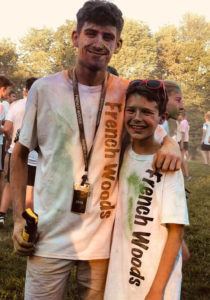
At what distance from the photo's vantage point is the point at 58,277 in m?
2.03

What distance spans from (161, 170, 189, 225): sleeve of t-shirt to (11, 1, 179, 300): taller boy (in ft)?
1.16

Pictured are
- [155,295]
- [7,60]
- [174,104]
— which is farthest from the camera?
[7,60]

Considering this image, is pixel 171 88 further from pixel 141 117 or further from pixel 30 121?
pixel 30 121

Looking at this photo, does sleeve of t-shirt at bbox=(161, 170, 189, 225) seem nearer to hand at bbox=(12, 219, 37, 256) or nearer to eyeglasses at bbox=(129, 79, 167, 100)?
eyeglasses at bbox=(129, 79, 167, 100)

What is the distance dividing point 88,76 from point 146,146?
21.9 inches

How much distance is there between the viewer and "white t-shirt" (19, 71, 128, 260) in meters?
2.02

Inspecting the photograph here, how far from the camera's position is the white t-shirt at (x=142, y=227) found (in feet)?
6.22

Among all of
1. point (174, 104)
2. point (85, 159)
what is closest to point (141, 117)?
point (85, 159)

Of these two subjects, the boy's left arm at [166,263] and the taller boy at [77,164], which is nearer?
the boy's left arm at [166,263]

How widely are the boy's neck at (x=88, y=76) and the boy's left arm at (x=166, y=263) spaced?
0.97 m

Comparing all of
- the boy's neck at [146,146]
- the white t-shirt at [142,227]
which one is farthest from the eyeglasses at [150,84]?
the white t-shirt at [142,227]

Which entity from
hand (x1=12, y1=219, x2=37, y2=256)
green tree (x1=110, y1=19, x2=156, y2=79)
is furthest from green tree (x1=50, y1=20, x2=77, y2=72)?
hand (x1=12, y1=219, x2=37, y2=256)

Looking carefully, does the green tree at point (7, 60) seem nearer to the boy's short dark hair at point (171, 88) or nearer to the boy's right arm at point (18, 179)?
the boy's short dark hair at point (171, 88)

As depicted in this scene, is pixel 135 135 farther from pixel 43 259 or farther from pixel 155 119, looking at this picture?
pixel 43 259
